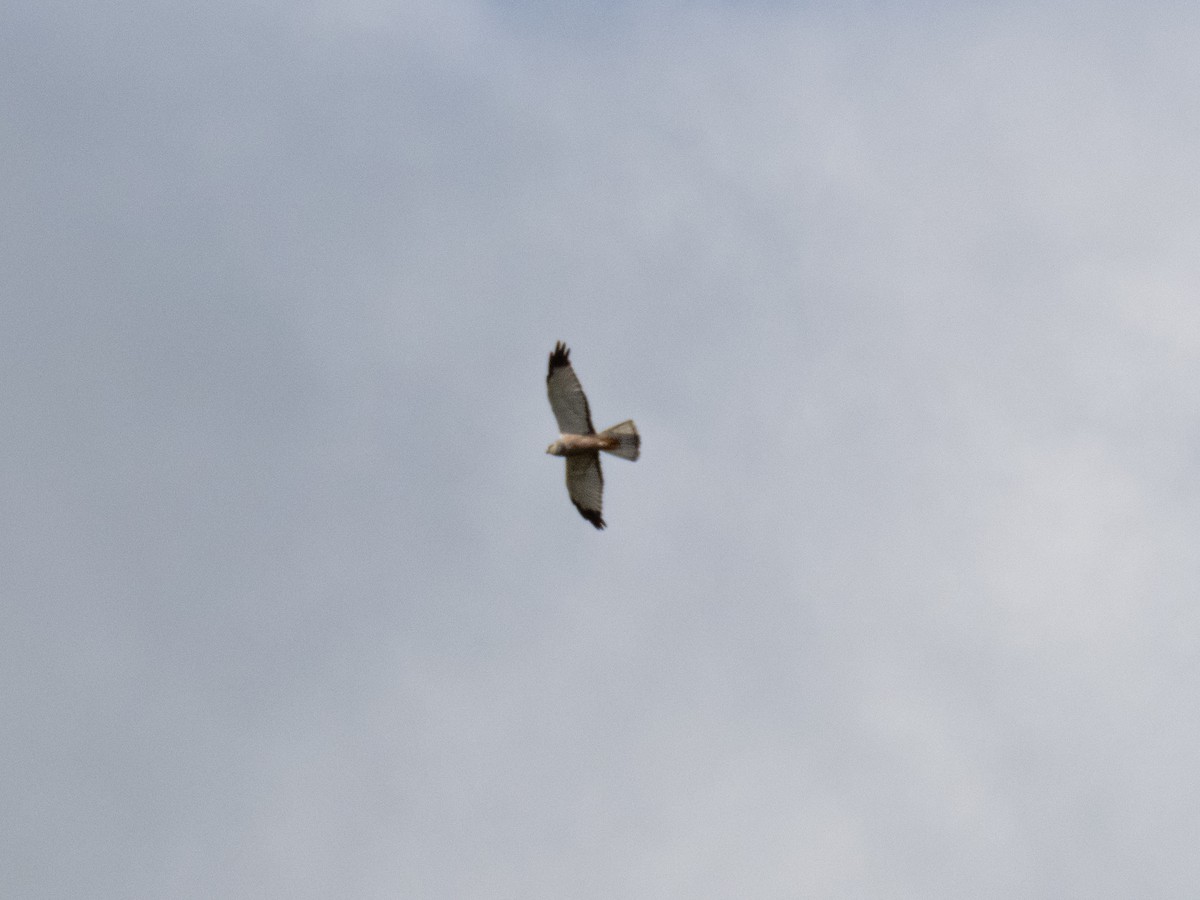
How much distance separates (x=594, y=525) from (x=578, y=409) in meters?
4.02

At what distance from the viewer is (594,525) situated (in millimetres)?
47438

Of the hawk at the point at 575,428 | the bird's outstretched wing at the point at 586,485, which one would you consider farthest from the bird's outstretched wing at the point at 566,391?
the bird's outstretched wing at the point at 586,485

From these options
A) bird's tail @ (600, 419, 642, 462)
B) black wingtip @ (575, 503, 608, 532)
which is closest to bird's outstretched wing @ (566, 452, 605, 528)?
black wingtip @ (575, 503, 608, 532)

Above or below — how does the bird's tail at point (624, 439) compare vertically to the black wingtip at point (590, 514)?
above

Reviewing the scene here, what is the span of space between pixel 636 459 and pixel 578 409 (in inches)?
74.1

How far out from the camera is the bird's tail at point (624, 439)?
44719mm

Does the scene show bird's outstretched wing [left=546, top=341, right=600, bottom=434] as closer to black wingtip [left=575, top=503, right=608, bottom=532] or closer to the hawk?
the hawk

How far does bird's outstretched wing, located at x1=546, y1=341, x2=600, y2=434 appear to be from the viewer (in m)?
44.4

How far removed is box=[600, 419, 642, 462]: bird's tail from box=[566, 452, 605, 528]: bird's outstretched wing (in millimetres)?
1073

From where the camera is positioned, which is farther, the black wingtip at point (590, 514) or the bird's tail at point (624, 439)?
the black wingtip at point (590, 514)

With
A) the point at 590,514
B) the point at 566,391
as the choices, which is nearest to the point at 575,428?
the point at 566,391

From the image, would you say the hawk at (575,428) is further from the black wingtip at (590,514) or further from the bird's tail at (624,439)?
the black wingtip at (590,514)

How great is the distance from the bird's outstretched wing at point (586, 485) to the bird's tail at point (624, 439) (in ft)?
3.52

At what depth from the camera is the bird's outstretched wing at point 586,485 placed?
1817 inches
